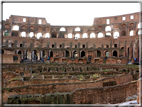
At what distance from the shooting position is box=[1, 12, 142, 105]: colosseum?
711 cm

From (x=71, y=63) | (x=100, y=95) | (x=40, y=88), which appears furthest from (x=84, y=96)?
(x=71, y=63)

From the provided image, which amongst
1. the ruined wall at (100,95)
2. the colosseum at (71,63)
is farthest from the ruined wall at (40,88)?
the ruined wall at (100,95)

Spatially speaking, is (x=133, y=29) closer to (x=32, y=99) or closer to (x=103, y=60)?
(x=103, y=60)

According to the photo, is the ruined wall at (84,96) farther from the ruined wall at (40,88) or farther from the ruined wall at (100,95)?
the ruined wall at (40,88)

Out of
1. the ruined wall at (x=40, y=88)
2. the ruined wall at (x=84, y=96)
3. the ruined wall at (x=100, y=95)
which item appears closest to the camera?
the ruined wall at (x=84, y=96)

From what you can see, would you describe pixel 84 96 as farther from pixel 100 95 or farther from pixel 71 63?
pixel 71 63

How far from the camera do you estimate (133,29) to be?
1432 inches

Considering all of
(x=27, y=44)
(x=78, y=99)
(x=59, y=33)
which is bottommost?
(x=78, y=99)

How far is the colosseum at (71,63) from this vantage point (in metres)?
7.11

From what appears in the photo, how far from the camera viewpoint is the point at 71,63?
25594 millimetres

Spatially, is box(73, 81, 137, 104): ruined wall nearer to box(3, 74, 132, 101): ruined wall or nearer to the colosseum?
the colosseum

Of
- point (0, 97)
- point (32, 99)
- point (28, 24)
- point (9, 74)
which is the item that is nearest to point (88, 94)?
point (32, 99)

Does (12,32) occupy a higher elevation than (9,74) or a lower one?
higher

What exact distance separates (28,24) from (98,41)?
24767 millimetres
